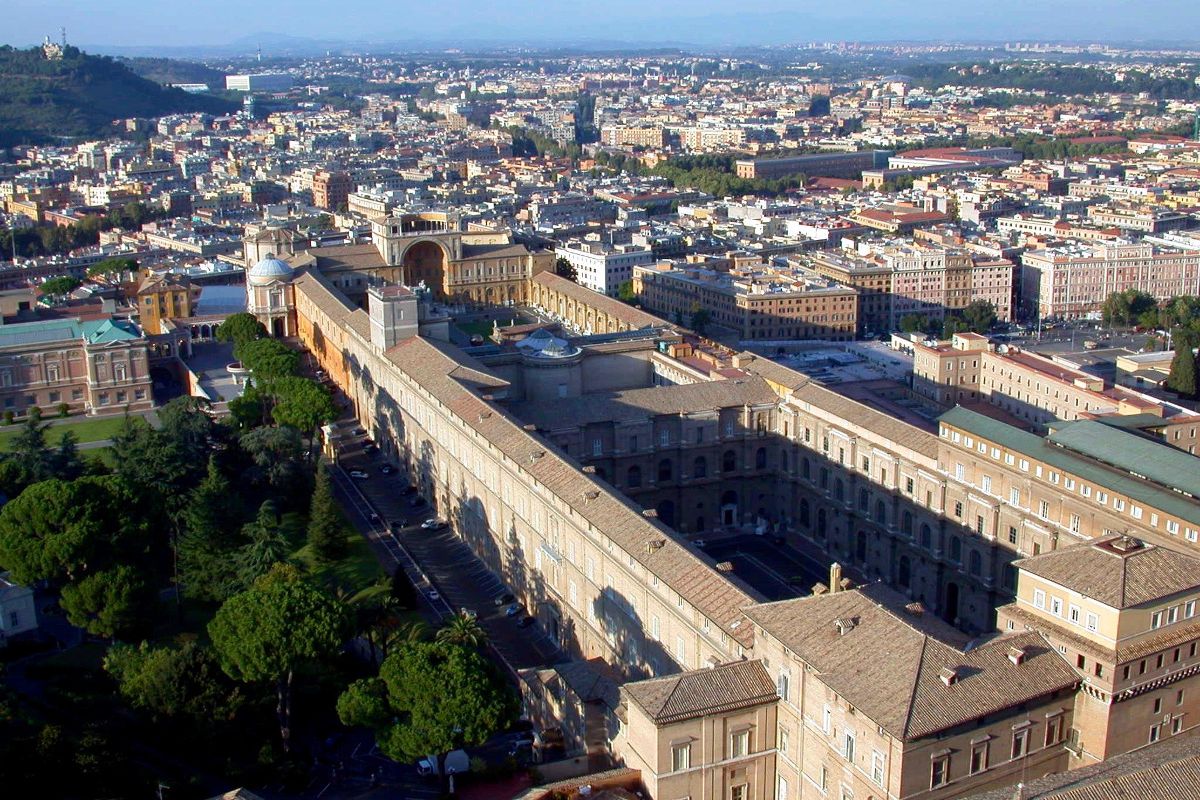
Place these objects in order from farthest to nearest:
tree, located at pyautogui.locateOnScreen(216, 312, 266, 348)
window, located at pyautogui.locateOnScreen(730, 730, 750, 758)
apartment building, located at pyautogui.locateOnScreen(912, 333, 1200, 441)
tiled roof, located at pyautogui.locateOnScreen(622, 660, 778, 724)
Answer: tree, located at pyautogui.locateOnScreen(216, 312, 266, 348)
apartment building, located at pyautogui.locateOnScreen(912, 333, 1200, 441)
window, located at pyautogui.locateOnScreen(730, 730, 750, 758)
tiled roof, located at pyautogui.locateOnScreen(622, 660, 778, 724)

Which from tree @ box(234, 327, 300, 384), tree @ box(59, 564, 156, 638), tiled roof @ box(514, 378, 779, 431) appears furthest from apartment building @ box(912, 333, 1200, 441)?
tree @ box(59, 564, 156, 638)

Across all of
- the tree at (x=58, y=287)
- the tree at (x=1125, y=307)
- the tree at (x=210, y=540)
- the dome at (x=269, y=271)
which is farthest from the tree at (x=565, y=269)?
the tree at (x=210, y=540)

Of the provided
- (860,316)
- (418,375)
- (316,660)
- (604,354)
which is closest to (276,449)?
(418,375)

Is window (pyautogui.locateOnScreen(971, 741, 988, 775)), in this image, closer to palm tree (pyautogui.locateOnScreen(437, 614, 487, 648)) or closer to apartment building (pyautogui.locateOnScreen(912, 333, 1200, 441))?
palm tree (pyautogui.locateOnScreen(437, 614, 487, 648))

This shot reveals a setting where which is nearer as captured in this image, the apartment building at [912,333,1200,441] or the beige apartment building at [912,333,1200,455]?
the beige apartment building at [912,333,1200,455]

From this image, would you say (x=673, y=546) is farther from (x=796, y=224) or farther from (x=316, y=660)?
(x=796, y=224)

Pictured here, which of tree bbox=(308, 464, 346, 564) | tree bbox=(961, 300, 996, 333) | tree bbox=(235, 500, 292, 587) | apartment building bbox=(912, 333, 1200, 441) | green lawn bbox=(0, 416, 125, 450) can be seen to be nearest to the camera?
tree bbox=(235, 500, 292, 587)
